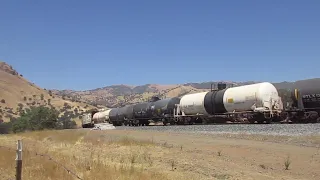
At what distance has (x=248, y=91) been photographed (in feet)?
107

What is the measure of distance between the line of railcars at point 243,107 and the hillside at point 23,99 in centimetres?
6446

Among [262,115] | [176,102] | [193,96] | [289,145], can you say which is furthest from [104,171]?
[176,102]

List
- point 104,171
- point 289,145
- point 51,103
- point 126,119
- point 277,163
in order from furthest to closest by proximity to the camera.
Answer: point 51,103 → point 126,119 → point 289,145 → point 277,163 → point 104,171

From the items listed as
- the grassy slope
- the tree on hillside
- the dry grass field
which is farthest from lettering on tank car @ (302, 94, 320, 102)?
the grassy slope

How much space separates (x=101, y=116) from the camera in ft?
235

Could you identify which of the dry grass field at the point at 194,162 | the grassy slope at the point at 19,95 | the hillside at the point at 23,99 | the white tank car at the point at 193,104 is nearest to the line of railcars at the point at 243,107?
the white tank car at the point at 193,104

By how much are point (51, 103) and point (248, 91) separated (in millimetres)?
100993

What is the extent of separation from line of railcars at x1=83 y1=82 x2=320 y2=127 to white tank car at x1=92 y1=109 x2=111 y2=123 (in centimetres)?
2176

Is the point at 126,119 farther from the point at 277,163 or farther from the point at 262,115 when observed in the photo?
the point at 277,163

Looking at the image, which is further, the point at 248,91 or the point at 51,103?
the point at 51,103

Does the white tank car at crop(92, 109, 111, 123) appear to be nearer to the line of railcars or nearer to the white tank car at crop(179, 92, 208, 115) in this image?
the line of railcars

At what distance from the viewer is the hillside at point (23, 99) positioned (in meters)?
108

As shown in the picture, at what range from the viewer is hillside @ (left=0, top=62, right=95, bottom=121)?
355 feet

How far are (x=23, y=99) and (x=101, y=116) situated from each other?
58758 mm
